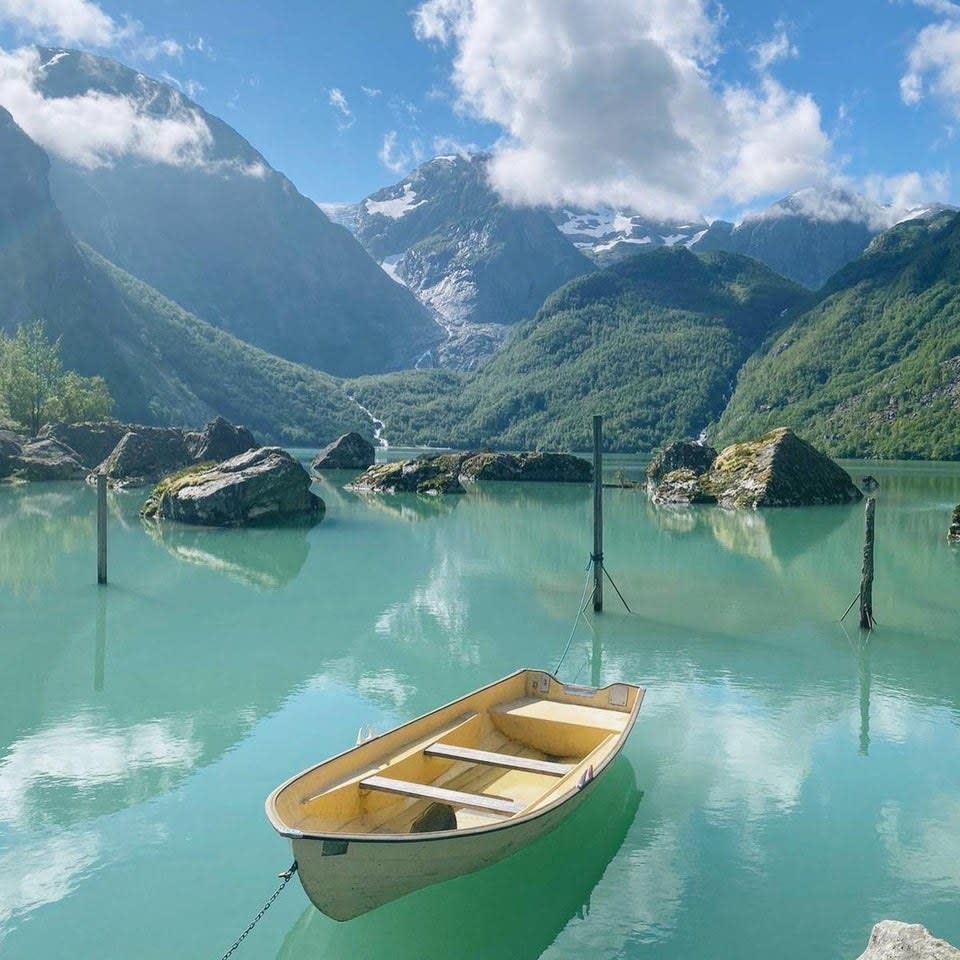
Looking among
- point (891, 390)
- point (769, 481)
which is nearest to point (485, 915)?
point (769, 481)

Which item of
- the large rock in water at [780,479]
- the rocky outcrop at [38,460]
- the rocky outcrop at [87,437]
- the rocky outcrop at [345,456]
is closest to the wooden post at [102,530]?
the large rock in water at [780,479]

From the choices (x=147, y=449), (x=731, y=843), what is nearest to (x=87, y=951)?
(x=731, y=843)

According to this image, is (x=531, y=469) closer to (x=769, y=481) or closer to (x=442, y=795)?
(x=769, y=481)

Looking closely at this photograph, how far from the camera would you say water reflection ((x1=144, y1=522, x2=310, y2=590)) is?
1218 inches

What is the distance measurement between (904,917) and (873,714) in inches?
287

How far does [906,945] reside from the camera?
6.45 m

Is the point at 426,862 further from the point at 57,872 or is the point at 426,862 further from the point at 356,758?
the point at 57,872

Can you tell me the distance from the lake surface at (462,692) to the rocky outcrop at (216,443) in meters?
46.9

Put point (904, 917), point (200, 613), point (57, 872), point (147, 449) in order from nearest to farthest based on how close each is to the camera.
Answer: point (904, 917)
point (57, 872)
point (200, 613)
point (147, 449)

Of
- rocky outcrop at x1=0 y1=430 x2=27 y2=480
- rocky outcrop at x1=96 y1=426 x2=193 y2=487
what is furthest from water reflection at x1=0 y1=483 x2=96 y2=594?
rocky outcrop at x1=96 y1=426 x2=193 y2=487

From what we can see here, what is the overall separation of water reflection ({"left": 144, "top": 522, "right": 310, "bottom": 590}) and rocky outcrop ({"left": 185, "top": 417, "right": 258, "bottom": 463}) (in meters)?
36.5

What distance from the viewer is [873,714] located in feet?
51.6

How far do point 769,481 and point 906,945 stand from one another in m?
54.5

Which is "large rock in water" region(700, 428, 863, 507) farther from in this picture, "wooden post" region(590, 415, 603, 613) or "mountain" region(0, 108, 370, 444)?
Answer: "mountain" region(0, 108, 370, 444)
